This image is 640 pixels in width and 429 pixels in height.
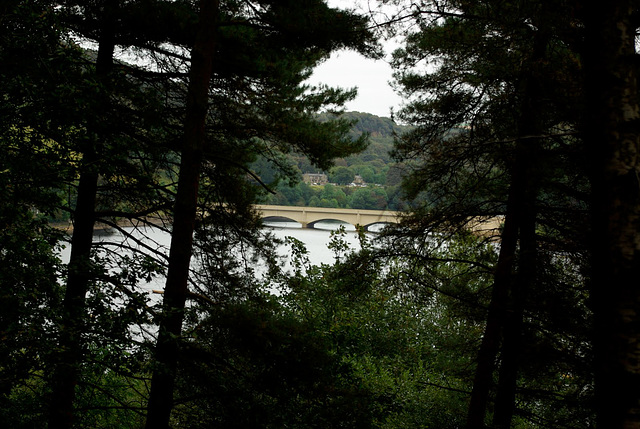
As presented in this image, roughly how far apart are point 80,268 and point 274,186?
11.0 ft

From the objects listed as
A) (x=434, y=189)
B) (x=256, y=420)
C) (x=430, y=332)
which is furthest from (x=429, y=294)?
(x=430, y=332)

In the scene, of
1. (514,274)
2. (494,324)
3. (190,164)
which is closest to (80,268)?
(190,164)

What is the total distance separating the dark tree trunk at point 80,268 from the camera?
10.8 ft

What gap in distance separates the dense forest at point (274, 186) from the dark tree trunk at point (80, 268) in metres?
0.02

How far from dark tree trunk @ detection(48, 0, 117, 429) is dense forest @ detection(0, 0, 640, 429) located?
24mm

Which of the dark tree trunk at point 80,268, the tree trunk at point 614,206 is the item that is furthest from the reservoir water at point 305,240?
the tree trunk at point 614,206

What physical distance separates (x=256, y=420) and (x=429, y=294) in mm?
2703

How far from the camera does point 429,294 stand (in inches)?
216

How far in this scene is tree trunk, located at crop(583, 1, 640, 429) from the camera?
6.36 ft

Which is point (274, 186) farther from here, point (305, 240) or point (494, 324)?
point (305, 240)

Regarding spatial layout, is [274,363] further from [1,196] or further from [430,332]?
[430,332]

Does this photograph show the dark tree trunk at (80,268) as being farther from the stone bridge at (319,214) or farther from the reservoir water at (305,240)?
the stone bridge at (319,214)

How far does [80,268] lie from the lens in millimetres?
3832

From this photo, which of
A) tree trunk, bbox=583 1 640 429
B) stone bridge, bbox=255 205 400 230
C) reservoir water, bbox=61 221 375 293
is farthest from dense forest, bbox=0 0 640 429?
stone bridge, bbox=255 205 400 230
